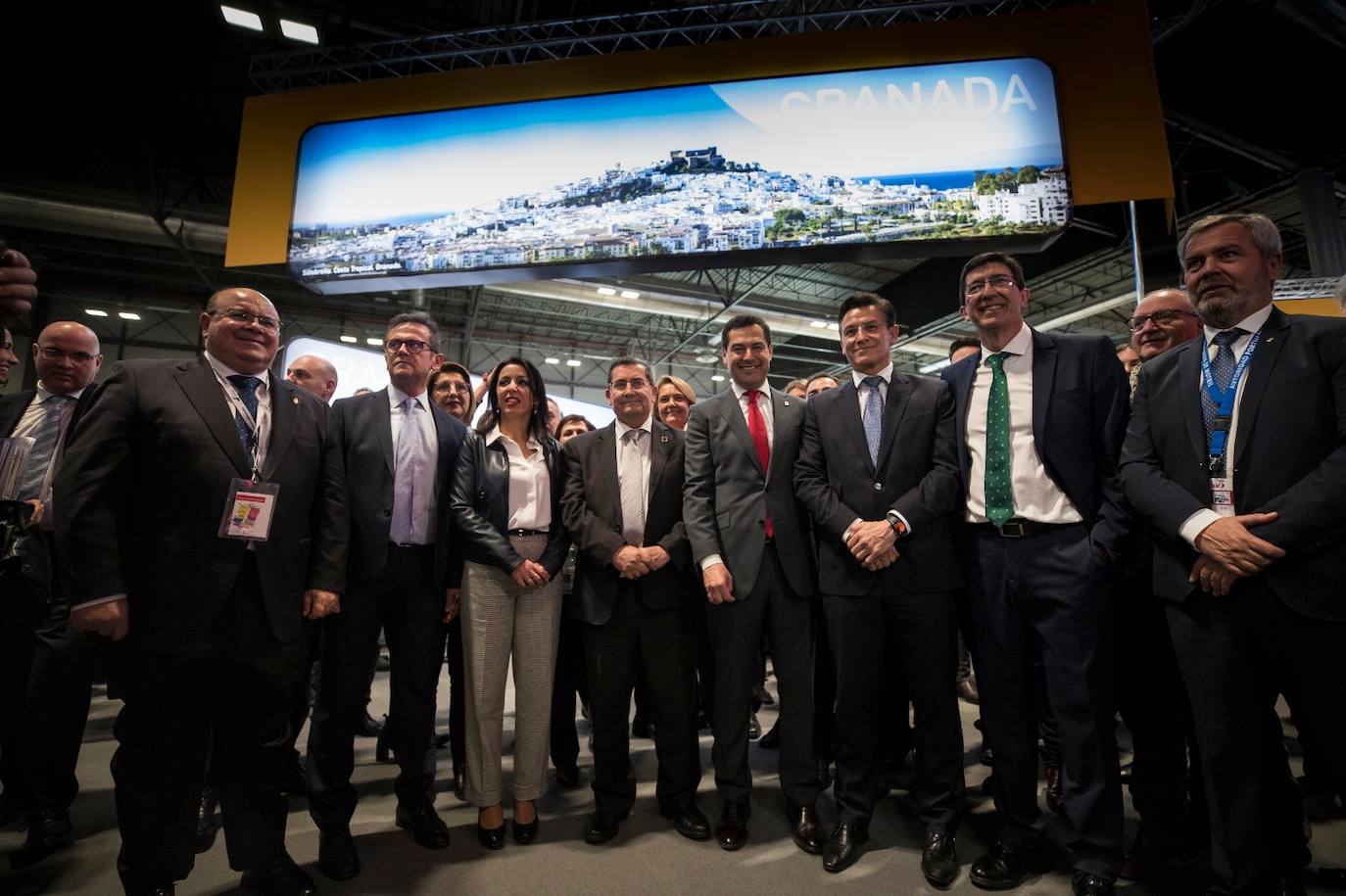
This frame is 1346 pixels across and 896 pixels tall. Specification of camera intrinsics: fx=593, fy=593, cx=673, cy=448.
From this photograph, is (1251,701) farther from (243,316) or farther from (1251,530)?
(243,316)

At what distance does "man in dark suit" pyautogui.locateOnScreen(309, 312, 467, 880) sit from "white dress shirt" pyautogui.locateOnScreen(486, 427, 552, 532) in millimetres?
267

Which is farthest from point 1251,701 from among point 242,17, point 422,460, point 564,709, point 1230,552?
point 242,17

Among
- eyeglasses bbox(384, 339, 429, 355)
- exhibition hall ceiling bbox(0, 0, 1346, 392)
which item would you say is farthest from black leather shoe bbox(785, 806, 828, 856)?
exhibition hall ceiling bbox(0, 0, 1346, 392)

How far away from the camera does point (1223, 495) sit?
5.65 ft

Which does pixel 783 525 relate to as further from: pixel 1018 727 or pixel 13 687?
pixel 13 687

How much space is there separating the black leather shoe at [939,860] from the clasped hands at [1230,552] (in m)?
1.22

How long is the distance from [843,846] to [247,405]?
8.60ft

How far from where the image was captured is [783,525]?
7.95ft

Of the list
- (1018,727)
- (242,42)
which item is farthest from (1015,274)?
(242,42)

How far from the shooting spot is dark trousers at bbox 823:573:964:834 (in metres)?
2.18

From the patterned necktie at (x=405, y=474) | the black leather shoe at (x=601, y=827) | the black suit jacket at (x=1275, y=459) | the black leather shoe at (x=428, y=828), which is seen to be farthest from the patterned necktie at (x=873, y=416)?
the black leather shoe at (x=428, y=828)

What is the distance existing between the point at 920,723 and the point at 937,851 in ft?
1.35

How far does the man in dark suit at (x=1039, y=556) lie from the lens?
6.30ft

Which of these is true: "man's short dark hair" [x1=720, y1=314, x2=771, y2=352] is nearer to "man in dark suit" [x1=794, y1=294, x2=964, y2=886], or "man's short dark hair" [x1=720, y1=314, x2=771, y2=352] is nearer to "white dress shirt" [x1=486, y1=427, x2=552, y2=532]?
"man in dark suit" [x1=794, y1=294, x2=964, y2=886]
